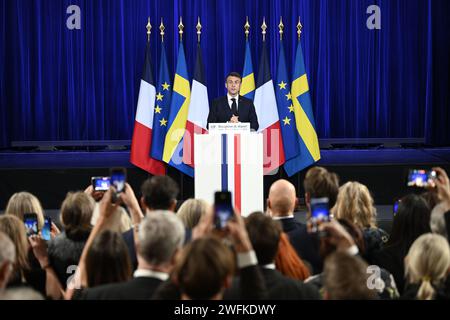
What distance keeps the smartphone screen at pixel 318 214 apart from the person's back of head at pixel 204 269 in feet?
2.77

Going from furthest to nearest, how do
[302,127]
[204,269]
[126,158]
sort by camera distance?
[126,158] < [302,127] < [204,269]

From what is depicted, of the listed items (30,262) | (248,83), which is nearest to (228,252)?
(30,262)

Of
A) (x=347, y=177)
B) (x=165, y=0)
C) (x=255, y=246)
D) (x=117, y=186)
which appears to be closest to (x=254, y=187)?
(x=347, y=177)

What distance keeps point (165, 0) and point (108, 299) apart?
31.0 feet

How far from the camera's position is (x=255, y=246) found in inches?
131

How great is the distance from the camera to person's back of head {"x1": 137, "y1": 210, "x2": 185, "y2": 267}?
320 centimetres

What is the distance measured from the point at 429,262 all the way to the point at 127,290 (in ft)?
4.55

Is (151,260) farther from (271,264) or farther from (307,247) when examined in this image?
(307,247)

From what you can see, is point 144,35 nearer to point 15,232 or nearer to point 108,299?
point 15,232

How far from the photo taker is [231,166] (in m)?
7.77

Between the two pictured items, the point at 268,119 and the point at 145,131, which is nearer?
the point at 268,119

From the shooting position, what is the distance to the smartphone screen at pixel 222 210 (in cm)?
321

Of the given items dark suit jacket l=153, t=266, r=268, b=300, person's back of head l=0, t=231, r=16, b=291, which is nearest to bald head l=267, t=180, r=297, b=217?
dark suit jacket l=153, t=266, r=268, b=300

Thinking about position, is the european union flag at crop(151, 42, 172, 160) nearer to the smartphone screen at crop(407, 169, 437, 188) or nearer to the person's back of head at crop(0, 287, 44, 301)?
the smartphone screen at crop(407, 169, 437, 188)
